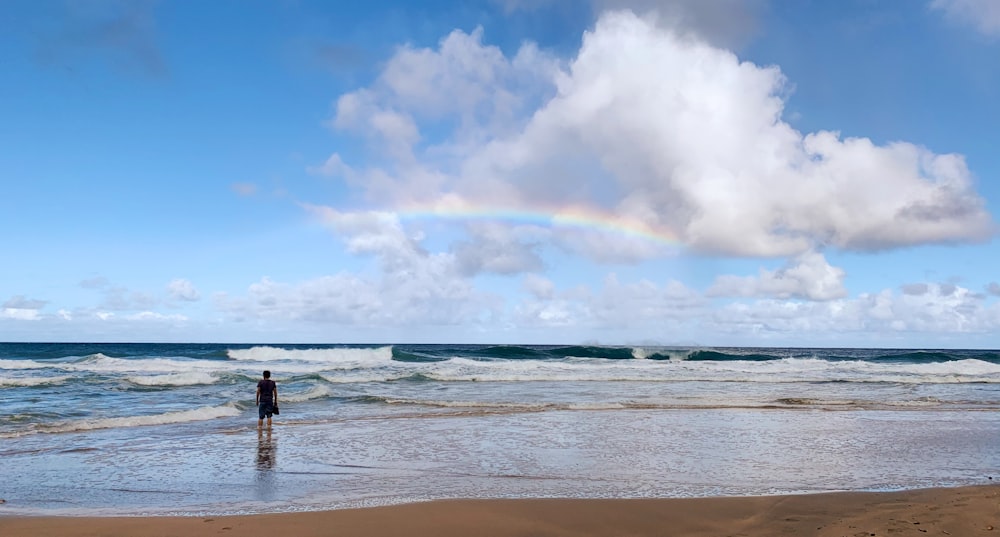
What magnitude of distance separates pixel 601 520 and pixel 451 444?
6.54 meters

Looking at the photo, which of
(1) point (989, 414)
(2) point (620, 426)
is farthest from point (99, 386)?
(1) point (989, 414)

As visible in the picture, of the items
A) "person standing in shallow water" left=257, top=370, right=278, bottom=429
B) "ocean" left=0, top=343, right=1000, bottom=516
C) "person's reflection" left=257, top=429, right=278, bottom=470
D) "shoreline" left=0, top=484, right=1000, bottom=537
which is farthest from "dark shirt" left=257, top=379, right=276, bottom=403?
"shoreline" left=0, top=484, right=1000, bottom=537

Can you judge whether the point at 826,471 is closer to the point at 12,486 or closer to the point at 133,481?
the point at 133,481

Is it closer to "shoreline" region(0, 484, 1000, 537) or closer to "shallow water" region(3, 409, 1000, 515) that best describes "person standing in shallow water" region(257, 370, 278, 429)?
"shallow water" region(3, 409, 1000, 515)

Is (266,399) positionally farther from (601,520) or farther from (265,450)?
(601,520)

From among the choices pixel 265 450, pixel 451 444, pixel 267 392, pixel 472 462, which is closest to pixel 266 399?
pixel 267 392

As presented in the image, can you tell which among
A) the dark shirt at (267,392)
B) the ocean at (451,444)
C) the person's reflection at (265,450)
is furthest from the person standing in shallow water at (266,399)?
the ocean at (451,444)

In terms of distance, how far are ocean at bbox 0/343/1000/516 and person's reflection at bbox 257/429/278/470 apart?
2.3 inches

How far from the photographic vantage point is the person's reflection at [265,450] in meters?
11.8

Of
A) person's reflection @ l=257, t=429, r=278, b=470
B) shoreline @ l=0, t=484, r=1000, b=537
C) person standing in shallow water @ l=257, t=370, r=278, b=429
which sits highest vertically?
person standing in shallow water @ l=257, t=370, r=278, b=429

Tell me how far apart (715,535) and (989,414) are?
18.1 m

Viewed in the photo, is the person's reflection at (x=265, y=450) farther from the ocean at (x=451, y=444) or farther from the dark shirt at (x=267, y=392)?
the dark shirt at (x=267, y=392)

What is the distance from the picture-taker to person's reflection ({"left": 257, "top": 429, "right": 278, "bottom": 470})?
11805 mm

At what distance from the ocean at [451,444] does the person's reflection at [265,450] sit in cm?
6
